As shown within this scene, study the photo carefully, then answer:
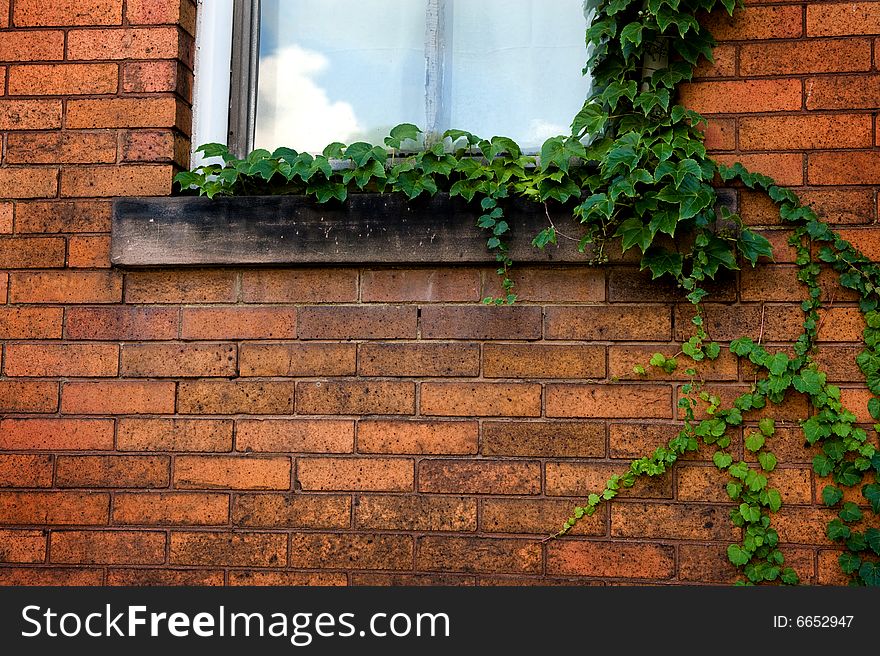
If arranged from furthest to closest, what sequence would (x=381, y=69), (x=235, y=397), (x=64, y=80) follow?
(x=381, y=69) < (x=64, y=80) < (x=235, y=397)

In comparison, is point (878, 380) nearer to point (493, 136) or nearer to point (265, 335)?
point (493, 136)

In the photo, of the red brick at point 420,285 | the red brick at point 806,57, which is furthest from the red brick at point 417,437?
the red brick at point 806,57

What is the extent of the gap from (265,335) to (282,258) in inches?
9.1

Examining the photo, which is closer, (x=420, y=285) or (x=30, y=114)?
(x=420, y=285)

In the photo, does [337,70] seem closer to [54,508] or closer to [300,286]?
[300,286]

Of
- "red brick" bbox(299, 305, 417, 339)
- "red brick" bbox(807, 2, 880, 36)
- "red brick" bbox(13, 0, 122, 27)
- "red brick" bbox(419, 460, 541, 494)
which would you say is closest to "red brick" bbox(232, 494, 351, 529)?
"red brick" bbox(419, 460, 541, 494)

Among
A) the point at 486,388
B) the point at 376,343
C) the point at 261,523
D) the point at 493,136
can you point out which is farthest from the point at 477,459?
the point at 493,136

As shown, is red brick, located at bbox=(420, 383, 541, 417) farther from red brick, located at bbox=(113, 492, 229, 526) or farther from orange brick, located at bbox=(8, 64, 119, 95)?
orange brick, located at bbox=(8, 64, 119, 95)

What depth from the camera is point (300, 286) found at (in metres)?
2.53

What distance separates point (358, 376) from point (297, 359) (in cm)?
19

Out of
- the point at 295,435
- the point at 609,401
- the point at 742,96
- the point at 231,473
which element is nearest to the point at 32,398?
the point at 231,473

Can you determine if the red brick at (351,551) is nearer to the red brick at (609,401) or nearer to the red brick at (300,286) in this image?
the red brick at (609,401)

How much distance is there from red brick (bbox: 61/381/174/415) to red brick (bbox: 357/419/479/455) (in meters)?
0.60

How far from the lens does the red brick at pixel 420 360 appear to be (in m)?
2.46
